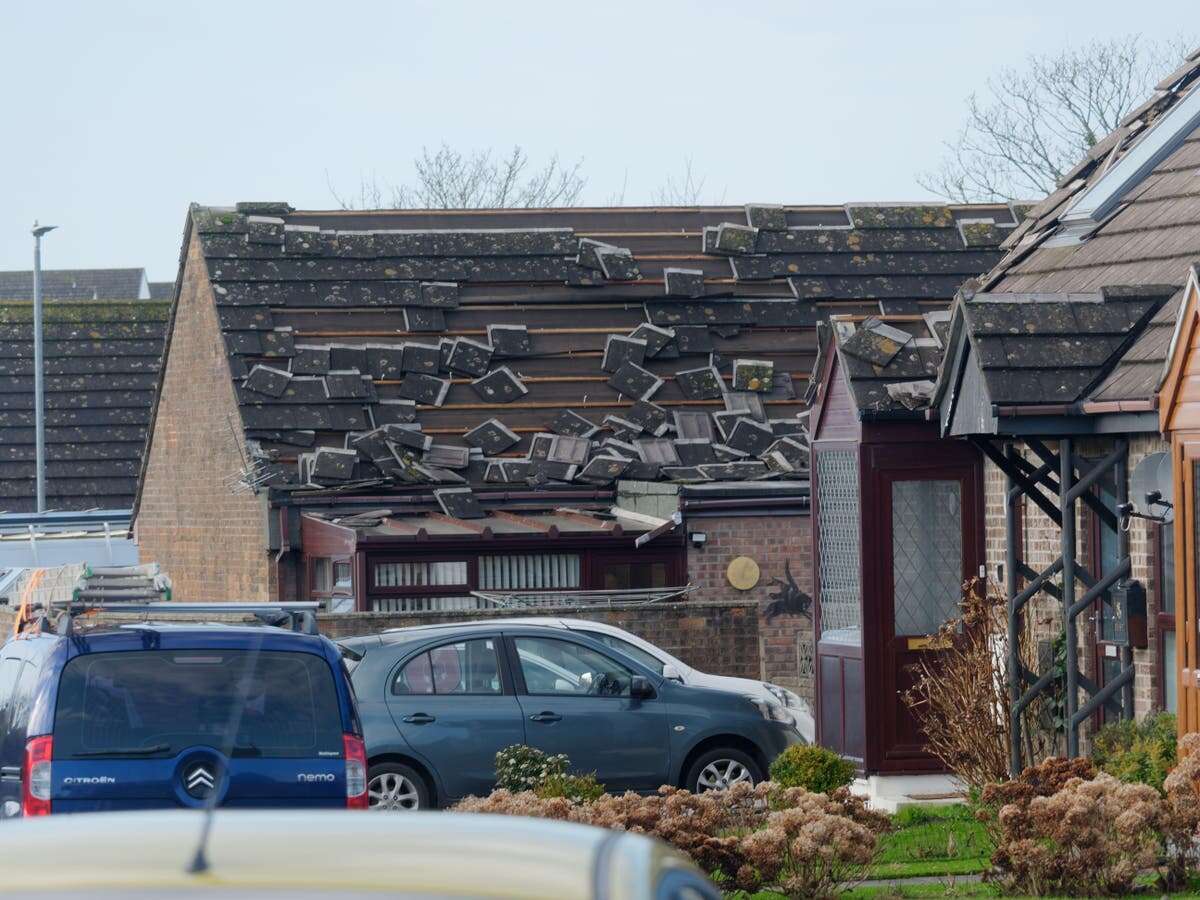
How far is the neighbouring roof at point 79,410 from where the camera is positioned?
106ft

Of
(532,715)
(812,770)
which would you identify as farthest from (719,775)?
(812,770)

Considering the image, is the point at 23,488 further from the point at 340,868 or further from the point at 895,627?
the point at 340,868

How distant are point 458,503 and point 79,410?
13174 millimetres

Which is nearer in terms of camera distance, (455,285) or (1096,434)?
(1096,434)

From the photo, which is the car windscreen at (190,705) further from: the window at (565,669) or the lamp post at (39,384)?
the lamp post at (39,384)

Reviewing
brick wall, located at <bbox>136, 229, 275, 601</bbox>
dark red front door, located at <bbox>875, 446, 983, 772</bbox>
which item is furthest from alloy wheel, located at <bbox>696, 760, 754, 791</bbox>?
brick wall, located at <bbox>136, 229, 275, 601</bbox>

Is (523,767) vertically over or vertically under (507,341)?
under

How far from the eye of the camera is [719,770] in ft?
49.7

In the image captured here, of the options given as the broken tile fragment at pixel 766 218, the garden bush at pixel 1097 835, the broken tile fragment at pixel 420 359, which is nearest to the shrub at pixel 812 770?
the garden bush at pixel 1097 835

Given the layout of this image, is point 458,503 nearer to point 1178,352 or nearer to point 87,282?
point 1178,352

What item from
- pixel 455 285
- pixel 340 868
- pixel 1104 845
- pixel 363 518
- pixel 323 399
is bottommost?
pixel 1104 845

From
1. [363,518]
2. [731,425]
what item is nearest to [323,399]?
[363,518]

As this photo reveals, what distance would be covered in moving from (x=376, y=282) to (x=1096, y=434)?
1296cm

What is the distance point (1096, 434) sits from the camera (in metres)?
12.6
